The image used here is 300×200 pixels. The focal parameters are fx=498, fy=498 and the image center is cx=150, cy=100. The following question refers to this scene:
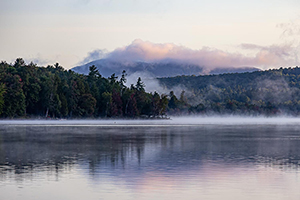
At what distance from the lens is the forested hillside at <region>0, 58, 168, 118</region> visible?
10712 centimetres

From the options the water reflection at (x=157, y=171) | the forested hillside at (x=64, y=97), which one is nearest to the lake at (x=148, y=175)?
the water reflection at (x=157, y=171)

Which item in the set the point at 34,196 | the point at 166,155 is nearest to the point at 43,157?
the point at 166,155

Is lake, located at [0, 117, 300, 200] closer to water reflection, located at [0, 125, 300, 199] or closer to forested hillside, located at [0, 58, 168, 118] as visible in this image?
water reflection, located at [0, 125, 300, 199]

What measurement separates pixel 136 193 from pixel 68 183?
3321 mm

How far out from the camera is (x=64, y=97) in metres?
118

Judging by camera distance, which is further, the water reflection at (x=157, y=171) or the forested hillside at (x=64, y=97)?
the forested hillside at (x=64, y=97)

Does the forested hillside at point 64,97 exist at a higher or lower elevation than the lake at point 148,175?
higher

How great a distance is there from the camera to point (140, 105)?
486ft

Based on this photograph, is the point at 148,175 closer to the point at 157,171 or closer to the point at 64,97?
the point at 157,171

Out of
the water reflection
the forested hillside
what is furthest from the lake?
the forested hillside

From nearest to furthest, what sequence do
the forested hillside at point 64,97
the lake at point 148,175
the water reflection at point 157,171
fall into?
the lake at point 148,175, the water reflection at point 157,171, the forested hillside at point 64,97

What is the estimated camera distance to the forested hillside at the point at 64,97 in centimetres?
10712

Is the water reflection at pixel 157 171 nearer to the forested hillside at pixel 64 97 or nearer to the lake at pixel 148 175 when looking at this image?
the lake at pixel 148 175

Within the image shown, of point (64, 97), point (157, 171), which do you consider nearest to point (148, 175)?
point (157, 171)
